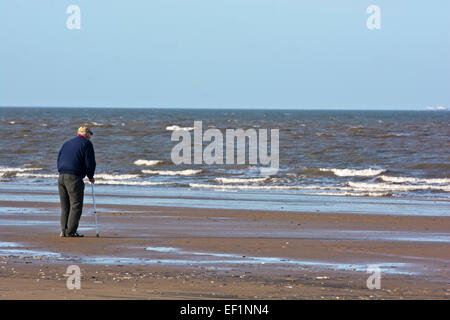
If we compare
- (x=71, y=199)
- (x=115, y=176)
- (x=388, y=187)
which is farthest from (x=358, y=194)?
(x=71, y=199)

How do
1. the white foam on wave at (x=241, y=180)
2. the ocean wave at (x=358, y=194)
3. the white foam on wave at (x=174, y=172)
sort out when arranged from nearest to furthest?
1. the ocean wave at (x=358, y=194)
2. the white foam on wave at (x=241, y=180)
3. the white foam on wave at (x=174, y=172)

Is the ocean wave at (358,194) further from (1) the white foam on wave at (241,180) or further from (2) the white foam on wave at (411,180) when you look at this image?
(2) the white foam on wave at (411,180)

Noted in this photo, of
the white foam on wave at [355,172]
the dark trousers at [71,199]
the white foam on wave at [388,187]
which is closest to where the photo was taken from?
the dark trousers at [71,199]

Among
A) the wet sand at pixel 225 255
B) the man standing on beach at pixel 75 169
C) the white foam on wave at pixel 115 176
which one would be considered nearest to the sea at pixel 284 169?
the white foam on wave at pixel 115 176

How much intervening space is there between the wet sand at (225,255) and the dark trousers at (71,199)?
0.23 meters

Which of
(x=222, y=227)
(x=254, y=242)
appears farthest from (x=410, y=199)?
(x=254, y=242)

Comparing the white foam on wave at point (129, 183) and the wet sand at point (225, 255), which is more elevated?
the wet sand at point (225, 255)

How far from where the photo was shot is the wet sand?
6.63 meters

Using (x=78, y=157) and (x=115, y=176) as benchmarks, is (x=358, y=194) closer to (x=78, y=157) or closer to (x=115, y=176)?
(x=115, y=176)

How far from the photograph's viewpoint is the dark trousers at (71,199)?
1038cm

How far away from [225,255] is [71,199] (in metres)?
2.75
